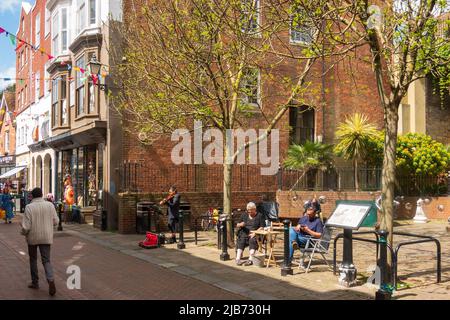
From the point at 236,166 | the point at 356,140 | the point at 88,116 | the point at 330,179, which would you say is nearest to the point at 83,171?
the point at 88,116

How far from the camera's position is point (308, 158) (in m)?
17.7

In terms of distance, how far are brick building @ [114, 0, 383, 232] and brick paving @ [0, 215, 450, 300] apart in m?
3.31

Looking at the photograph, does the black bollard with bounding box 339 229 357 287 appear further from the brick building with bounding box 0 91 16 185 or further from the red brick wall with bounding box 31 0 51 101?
the brick building with bounding box 0 91 16 185

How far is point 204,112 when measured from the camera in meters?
11.2

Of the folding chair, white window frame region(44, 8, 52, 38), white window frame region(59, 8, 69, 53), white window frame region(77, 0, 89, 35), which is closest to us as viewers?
the folding chair

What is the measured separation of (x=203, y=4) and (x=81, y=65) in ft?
34.8

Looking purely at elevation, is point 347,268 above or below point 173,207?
below

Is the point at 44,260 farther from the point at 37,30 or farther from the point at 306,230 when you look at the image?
the point at 37,30

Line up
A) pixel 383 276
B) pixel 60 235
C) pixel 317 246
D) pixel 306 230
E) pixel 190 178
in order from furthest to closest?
pixel 190 178 → pixel 60 235 → pixel 306 230 → pixel 317 246 → pixel 383 276

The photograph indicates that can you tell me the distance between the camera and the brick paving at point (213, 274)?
7363mm

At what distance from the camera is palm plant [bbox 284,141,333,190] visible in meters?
17.6

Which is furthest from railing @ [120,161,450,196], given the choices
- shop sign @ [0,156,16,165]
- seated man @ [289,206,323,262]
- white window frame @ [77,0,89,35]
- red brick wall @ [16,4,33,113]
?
shop sign @ [0,156,16,165]

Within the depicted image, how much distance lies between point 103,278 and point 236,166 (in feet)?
34.0
